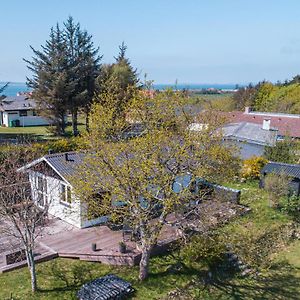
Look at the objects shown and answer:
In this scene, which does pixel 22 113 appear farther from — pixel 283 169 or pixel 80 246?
Answer: pixel 283 169

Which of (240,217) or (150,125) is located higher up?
(150,125)

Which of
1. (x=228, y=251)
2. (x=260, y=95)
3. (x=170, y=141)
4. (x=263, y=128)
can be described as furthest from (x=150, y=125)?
(x=260, y=95)

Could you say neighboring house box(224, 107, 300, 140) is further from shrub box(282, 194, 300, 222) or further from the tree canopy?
the tree canopy

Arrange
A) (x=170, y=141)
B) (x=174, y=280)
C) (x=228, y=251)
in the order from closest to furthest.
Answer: (x=170, y=141), (x=174, y=280), (x=228, y=251)

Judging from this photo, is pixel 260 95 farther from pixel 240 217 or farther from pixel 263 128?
pixel 240 217

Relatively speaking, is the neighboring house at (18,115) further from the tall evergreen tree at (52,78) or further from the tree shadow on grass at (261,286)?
the tree shadow on grass at (261,286)

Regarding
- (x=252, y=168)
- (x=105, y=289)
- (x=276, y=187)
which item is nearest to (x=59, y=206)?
(x=105, y=289)

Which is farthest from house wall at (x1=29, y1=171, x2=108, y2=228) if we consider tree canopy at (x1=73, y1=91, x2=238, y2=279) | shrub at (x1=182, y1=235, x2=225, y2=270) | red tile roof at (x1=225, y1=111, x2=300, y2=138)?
red tile roof at (x1=225, y1=111, x2=300, y2=138)
